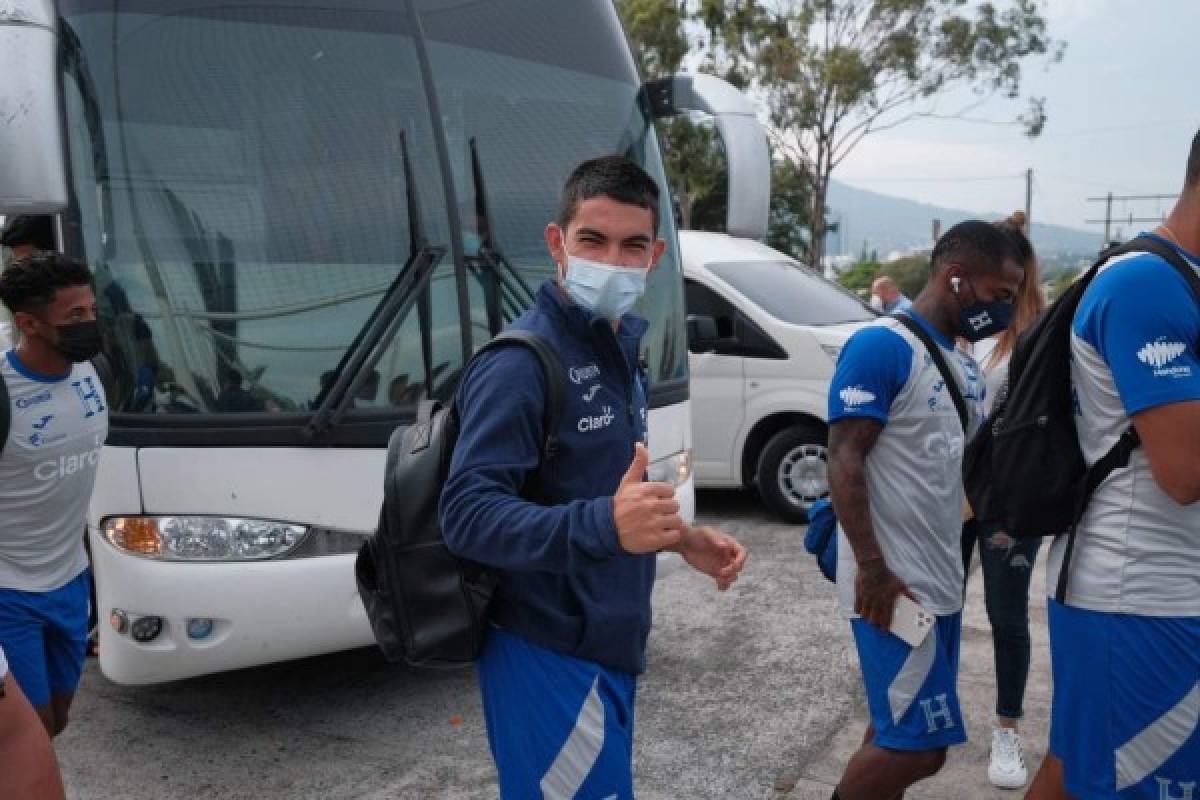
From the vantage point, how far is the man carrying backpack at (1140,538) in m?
1.96

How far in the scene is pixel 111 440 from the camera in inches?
143

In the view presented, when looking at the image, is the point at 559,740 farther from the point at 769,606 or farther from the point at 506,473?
the point at 769,606

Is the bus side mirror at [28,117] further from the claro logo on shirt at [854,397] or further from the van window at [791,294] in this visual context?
the van window at [791,294]

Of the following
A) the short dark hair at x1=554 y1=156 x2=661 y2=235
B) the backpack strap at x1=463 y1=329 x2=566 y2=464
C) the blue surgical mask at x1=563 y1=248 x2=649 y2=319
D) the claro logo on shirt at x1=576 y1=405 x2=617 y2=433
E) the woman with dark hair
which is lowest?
the woman with dark hair

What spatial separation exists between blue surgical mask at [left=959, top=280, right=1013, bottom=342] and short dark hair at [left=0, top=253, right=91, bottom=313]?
2540 mm

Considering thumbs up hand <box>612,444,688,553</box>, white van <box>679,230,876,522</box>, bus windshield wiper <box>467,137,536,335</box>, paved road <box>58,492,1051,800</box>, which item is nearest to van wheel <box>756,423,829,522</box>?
white van <box>679,230,876,522</box>

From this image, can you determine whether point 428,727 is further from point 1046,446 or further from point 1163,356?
point 1163,356

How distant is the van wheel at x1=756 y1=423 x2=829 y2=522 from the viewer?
7.39 m

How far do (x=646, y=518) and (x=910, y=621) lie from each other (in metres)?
1.28

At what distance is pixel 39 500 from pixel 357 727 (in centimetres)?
170

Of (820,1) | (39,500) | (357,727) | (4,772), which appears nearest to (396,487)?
(4,772)

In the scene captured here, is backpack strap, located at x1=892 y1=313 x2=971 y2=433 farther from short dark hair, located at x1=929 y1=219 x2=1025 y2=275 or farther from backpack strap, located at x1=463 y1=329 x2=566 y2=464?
backpack strap, located at x1=463 y1=329 x2=566 y2=464

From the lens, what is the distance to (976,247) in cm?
276

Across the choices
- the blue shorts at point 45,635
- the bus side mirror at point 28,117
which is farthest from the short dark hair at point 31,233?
the blue shorts at point 45,635
